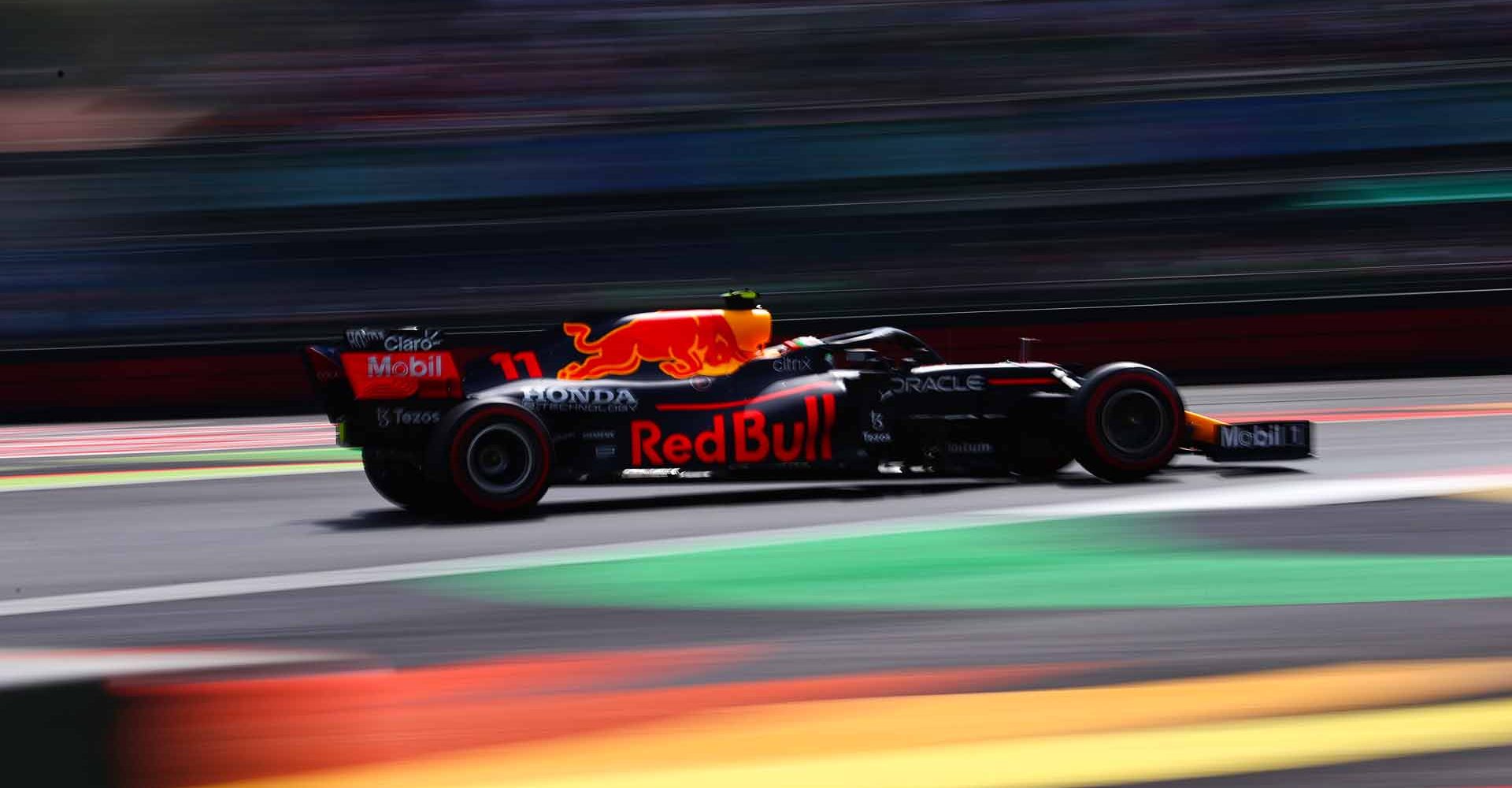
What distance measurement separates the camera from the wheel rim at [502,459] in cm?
750

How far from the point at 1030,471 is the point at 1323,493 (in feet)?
4.81

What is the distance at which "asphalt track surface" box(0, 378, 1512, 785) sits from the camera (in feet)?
15.4

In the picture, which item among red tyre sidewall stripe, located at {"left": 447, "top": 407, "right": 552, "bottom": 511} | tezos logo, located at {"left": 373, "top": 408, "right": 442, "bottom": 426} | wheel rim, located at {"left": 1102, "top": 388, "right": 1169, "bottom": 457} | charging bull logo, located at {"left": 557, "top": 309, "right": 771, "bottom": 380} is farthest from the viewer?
wheel rim, located at {"left": 1102, "top": 388, "right": 1169, "bottom": 457}

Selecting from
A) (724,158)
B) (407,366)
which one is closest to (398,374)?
(407,366)

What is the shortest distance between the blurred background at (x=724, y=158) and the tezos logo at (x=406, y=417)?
11.4 meters

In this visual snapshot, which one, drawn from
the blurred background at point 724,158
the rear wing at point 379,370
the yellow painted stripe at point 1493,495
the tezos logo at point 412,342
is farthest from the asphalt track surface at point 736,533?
the blurred background at point 724,158

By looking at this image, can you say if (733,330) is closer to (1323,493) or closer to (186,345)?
(1323,493)

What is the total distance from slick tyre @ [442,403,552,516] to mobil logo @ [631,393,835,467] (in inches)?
19.0

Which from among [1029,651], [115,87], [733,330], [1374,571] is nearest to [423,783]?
[1029,651]

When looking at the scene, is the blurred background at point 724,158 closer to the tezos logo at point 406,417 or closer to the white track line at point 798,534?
the white track line at point 798,534

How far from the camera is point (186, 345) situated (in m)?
17.5

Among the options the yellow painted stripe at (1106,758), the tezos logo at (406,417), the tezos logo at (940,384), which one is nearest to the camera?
the yellow painted stripe at (1106,758)

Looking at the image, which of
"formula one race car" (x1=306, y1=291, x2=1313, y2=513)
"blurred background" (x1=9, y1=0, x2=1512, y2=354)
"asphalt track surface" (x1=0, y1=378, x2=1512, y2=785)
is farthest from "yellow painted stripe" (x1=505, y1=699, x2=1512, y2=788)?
"blurred background" (x1=9, y1=0, x2=1512, y2=354)

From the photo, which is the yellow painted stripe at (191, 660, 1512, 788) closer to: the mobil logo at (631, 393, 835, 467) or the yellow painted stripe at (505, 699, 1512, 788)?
the yellow painted stripe at (505, 699, 1512, 788)
